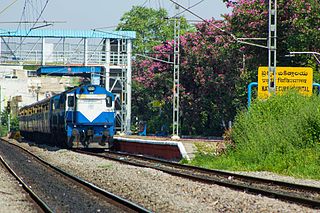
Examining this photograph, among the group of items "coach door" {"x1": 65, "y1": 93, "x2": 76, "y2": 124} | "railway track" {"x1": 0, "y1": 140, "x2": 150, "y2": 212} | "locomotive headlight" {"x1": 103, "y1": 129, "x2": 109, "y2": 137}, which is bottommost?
"railway track" {"x1": 0, "y1": 140, "x2": 150, "y2": 212}

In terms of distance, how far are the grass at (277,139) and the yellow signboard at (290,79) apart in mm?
4466

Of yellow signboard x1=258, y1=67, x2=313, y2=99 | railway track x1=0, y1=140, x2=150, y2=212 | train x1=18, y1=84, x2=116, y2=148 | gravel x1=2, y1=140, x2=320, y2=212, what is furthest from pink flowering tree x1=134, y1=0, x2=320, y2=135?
railway track x1=0, y1=140, x2=150, y2=212

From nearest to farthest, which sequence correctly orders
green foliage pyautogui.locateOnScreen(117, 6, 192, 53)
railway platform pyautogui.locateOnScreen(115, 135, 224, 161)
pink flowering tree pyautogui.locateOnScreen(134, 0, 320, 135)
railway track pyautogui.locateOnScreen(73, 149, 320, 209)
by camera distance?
railway track pyautogui.locateOnScreen(73, 149, 320, 209), railway platform pyautogui.locateOnScreen(115, 135, 224, 161), pink flowering tree pyautogui.locateOnScreen(134, 0, 320, 135), green foliage pyautogui.locateOnScreen(117, 6, 192, 53)

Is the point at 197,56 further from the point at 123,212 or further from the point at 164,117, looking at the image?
the point at 123,212

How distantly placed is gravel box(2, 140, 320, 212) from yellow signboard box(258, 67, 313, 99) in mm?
10866

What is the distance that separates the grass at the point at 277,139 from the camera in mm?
23453

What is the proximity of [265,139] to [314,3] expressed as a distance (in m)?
17.8

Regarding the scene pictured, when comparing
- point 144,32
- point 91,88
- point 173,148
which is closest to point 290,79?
point 173,148

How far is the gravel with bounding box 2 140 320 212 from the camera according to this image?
44.9ft

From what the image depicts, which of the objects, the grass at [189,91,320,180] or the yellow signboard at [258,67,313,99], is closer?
the grass at [189,91,320,180]

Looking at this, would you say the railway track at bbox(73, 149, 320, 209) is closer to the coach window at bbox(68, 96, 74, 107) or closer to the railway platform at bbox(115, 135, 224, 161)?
the railway platform at bbox(115, 135, 224, 161)

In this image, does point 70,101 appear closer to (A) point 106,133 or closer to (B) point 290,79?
(A) point 106,133

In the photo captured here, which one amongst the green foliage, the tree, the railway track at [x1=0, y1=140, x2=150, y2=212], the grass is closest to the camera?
the railway track at [x1=0, y1=140, x2=150, y2=212]

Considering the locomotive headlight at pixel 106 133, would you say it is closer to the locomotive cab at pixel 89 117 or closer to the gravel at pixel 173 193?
the locomotive cab at pixel 89 117
